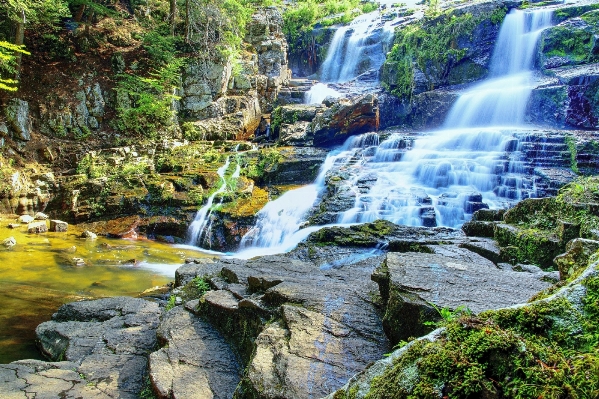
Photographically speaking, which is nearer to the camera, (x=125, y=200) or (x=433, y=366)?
(x=433, y=366)

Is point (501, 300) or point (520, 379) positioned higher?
Result: point (520, 379)

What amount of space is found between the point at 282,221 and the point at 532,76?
14596 millimetres

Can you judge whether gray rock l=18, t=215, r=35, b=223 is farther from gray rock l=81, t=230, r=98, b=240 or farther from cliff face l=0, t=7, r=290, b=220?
gray rock l=81, t=230, r=98, b=240

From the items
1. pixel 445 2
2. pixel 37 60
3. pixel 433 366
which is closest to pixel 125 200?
pixel 37 60

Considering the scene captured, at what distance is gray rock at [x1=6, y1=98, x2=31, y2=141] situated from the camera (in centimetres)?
1440

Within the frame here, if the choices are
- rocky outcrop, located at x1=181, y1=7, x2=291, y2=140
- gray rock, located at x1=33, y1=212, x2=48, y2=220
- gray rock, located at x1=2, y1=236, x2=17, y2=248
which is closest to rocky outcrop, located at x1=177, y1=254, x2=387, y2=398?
gray rock, located at x1=2, y1=236, x2=17, y2=248

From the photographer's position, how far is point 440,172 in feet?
42.1

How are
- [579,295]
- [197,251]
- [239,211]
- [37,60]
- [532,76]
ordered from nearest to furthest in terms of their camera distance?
[579,295] < [197,251] < [239,211] < [37,60] < [532,76]

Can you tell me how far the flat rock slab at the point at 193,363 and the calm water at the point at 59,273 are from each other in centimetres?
243

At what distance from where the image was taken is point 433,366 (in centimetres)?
157

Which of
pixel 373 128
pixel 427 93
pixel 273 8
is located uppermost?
pixel 273 8

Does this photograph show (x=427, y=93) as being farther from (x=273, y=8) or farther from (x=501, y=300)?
(x=501, y=300)

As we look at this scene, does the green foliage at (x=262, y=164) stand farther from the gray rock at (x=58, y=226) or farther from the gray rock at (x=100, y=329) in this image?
the gray rock at (x=100, y=329)

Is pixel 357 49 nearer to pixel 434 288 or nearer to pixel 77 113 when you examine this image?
pixel 77 113
